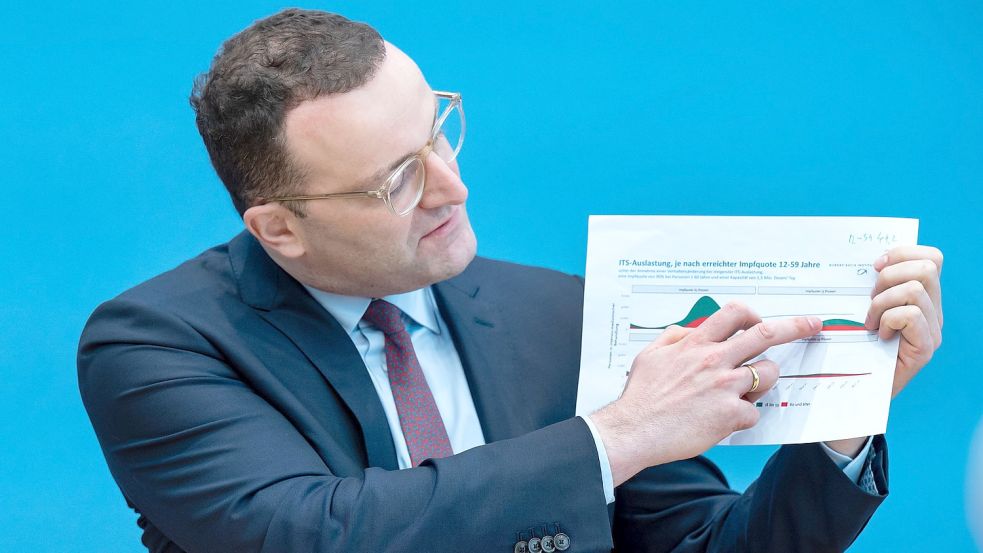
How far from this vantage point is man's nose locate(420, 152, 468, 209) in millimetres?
1612

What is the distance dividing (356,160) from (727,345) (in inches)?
22.9

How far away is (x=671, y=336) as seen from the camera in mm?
1452

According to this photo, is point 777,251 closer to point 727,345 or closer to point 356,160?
point 727,345

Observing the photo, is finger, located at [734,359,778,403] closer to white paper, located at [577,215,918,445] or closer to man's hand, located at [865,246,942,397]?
white paper, located at [577,215,918,445]

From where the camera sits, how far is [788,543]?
159cm

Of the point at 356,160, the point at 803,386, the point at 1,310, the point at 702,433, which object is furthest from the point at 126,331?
the point at 1,310

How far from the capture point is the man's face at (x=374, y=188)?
158cm

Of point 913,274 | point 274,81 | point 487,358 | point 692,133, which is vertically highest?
point 692,133

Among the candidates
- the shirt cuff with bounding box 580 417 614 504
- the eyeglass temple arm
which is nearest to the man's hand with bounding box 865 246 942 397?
the shirt cuff with bounding box 580 417 614 504

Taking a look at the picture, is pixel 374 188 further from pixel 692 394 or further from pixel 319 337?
pixel 692 394

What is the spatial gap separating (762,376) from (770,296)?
0.11 m

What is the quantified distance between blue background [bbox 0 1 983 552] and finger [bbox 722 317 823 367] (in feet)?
4.98

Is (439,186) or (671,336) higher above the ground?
(439,186)

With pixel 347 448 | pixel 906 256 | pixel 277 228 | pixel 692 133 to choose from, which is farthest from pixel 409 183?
pixel 692 133
